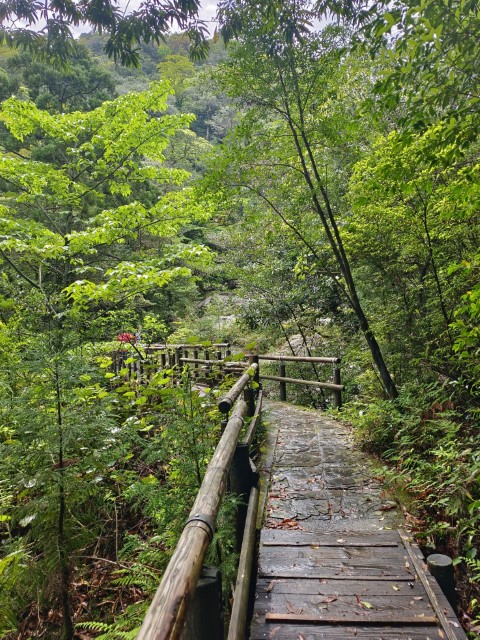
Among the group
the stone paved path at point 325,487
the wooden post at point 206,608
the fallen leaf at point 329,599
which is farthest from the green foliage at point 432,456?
the wooden post at point 206,608

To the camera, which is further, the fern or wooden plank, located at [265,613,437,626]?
the fern

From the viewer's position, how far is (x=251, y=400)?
4934 mm

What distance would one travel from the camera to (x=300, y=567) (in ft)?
9.21

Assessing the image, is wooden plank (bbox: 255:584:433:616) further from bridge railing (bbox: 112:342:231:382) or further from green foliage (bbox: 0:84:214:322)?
green foliage (bbox: 0:84:214:322)

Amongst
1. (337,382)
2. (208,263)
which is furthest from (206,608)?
(337,382)

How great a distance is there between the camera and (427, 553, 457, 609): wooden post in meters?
2.46

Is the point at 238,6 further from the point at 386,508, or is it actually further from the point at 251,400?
the point at 386,508

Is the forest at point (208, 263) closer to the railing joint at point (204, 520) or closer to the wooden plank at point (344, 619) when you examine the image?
the wooden plank at point (344, 619)

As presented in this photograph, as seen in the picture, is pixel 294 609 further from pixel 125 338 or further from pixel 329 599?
pixel 125 338

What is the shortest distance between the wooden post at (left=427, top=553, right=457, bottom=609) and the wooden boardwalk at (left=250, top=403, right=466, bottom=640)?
79 mm

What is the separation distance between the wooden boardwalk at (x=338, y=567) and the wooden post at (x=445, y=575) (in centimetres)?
8

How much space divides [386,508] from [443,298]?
108 inches

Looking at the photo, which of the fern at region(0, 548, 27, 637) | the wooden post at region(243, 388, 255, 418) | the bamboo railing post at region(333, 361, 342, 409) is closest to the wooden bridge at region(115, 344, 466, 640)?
the wooden post at region(243, 388, 255, 418)

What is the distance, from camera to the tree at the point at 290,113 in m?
5.17
